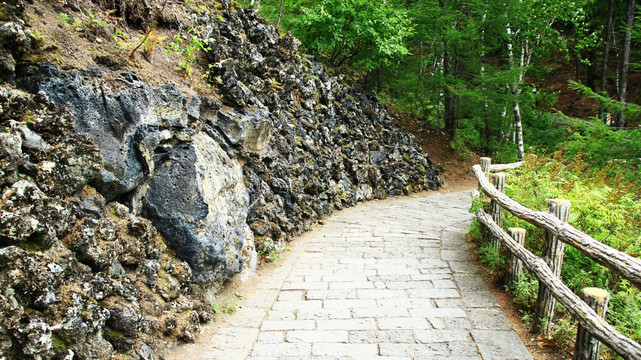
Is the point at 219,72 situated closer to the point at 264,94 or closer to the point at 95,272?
the point at 264,94

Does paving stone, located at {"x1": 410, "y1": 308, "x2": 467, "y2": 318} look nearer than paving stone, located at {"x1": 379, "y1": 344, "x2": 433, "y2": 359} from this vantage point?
No

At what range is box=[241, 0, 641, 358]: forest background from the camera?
17.4 ft

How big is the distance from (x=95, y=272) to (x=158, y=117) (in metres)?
1.98

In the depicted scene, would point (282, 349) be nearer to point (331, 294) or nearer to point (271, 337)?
point (271, 337)

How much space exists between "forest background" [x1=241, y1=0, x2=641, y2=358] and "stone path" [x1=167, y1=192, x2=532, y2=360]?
67 centimetres

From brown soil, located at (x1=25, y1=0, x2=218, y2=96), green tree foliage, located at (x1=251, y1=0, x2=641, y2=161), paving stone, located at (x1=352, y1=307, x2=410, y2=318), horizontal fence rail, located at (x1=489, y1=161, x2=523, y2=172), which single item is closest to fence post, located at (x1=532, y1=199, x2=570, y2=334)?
paving stone, located at (x1=352, y1=307, x2=410, y2=318)

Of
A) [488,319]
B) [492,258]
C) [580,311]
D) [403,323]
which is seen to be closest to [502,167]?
[492,258]

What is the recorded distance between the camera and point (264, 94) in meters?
8.27

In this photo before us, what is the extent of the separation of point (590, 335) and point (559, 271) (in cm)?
96

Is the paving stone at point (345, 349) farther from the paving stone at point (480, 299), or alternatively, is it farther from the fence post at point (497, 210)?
the fence post at point (497, 210)

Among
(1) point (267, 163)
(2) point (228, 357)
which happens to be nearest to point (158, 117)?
(2) point (228, 357)

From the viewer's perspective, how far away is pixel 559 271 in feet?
13.0

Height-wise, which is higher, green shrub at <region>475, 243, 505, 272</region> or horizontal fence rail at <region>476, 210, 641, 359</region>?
horizontal fence rail at <region>476, 210, 641, 359</region>

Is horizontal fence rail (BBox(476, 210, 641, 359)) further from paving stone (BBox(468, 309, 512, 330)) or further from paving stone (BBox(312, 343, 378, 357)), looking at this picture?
paving stone (BBox(312, 343, 378, 357))
